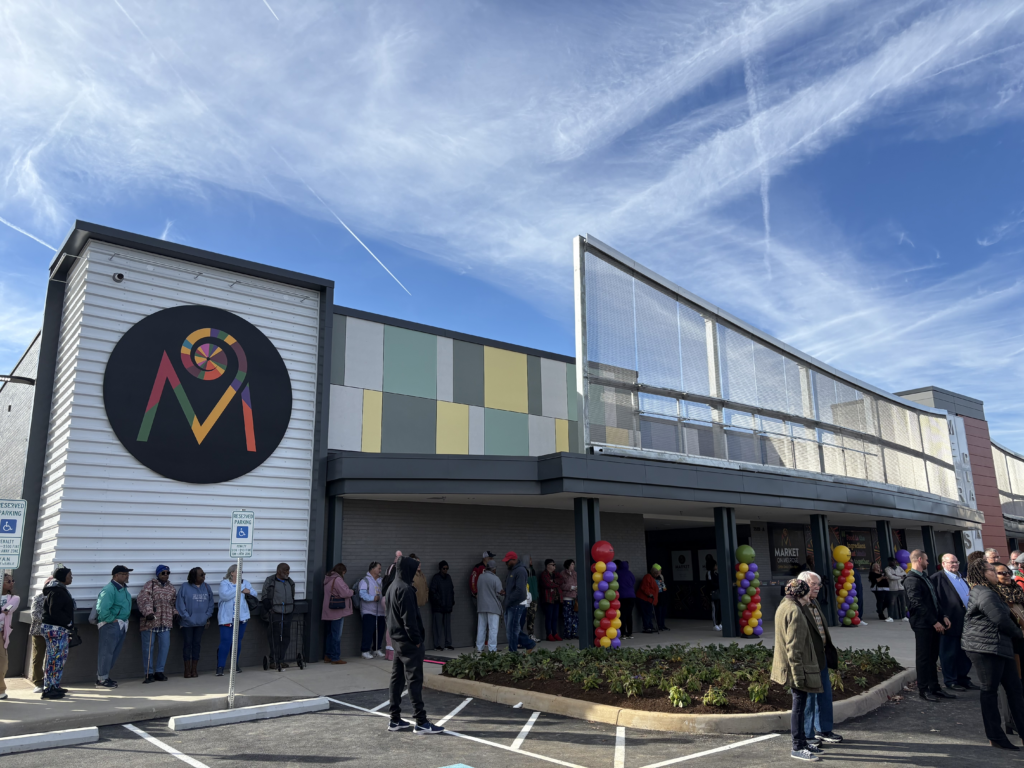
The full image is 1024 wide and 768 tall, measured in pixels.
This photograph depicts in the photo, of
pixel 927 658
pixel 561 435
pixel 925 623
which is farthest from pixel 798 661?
pixel 561 435

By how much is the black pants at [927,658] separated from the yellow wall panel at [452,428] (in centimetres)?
976

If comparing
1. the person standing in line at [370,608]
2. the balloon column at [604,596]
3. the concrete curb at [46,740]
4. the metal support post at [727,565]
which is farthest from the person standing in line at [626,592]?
the concrete curb at [46,740]

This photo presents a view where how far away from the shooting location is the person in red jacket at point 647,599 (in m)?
18.2

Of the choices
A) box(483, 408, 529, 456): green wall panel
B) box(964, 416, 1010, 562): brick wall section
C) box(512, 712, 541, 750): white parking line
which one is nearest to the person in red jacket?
box(483, 408, 529, 456): green wall panel

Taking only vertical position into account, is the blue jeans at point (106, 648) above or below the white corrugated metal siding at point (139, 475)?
below

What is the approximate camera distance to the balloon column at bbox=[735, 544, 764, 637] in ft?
52.3

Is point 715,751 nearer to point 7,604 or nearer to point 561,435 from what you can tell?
point 7,604

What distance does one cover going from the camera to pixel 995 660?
22.1ft

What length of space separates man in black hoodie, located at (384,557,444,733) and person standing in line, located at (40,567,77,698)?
5.10m

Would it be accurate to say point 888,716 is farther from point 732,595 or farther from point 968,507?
point 968,507

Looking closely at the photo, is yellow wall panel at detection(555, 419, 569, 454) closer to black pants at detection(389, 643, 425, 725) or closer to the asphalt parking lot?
the asphalt parking lot

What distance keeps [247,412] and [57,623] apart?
459cm

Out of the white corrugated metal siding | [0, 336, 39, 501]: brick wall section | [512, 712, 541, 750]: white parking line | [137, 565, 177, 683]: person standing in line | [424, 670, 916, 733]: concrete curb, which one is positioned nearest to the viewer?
[512, 712, 541, 750]: white parking line

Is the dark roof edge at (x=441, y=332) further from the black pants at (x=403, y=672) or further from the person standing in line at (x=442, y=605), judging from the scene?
the black pants at (x=403, y=672)
